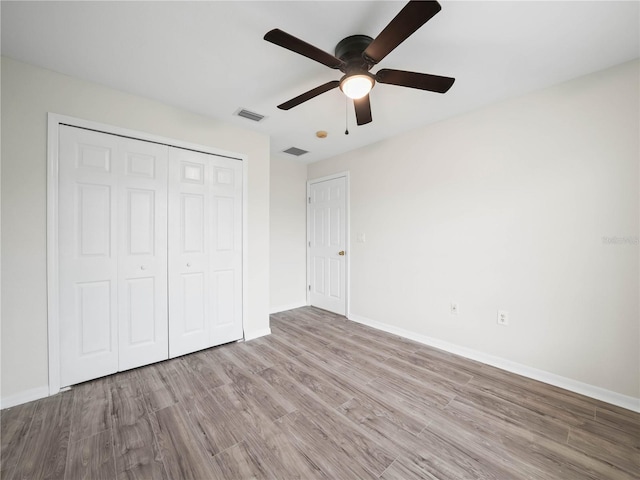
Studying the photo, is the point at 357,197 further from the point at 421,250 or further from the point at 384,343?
the point at 384,343

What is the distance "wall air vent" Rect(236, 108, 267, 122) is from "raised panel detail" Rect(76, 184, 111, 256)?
4.54 feet

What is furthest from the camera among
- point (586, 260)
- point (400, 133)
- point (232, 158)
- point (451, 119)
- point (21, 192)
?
point (400, 133)

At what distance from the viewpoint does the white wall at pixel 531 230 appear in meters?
1.88

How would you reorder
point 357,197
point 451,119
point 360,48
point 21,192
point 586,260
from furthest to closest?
point 357,197 → point 451,119 → point 586,260 → point 21,192 → point 360,48

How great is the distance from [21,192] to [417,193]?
11.5 feet

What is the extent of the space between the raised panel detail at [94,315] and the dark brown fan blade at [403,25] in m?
2.68

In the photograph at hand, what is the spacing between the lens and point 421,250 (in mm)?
2986

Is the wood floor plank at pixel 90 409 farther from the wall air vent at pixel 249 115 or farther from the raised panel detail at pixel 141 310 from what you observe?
Answer: the wall air vent at pixel 249 115

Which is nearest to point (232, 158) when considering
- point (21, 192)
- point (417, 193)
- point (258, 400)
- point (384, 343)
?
point (21, 192)

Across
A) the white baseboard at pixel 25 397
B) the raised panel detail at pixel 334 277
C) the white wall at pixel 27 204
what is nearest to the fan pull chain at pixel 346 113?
the raised panel detail at pixel 334 277

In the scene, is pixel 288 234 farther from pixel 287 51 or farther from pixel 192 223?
pixel 287 51

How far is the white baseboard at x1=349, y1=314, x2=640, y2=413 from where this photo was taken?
186 centimetres

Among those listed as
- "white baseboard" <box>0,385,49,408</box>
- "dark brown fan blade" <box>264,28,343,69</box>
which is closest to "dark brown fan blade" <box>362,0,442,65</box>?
"dark brown fan blade" <box>264,28,343,69</box>

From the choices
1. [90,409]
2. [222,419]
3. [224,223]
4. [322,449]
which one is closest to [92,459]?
[90,409]
